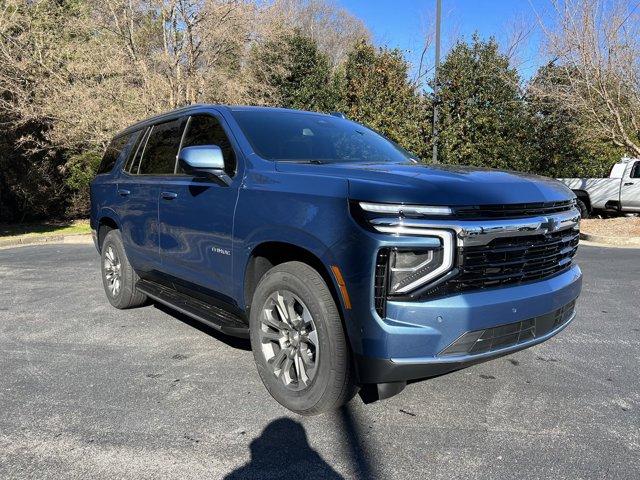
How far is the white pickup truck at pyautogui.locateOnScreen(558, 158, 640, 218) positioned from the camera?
14234 millimetres

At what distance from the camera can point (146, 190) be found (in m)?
4.68

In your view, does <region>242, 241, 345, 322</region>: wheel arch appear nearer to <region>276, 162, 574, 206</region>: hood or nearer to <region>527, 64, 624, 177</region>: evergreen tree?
<region>276, 162, 574, 206</region>: hood

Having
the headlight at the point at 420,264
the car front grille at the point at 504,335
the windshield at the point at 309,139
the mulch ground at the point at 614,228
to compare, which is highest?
the windshield at the point at 309,139

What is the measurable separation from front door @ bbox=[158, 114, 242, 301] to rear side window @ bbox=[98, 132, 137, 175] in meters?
1.33

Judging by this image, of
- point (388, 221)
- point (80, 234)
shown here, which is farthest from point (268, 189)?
point (80, 234)

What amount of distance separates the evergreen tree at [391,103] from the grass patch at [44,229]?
7797 millimetres

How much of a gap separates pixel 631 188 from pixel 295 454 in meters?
14.4

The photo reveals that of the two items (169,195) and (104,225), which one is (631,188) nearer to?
(104,225)

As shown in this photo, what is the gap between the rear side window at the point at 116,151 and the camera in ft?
18.0

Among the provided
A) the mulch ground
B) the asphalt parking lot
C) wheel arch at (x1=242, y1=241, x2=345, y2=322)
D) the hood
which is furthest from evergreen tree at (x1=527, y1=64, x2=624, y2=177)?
wheel arch at (x1=242, y1=241, x2=345, y2=322)

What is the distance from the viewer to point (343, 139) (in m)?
4.30

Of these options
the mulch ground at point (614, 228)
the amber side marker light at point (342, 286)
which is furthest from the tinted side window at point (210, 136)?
the mulch ground at point (614, 228)

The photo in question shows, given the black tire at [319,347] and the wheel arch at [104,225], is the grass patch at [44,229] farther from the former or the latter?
the black tire at [319,347]

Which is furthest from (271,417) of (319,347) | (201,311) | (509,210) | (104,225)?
(104,225)
